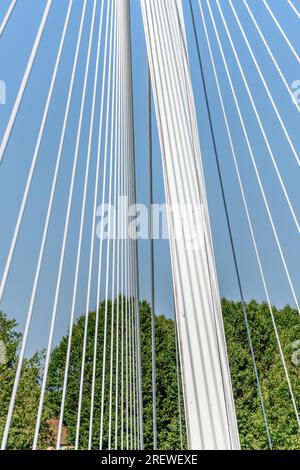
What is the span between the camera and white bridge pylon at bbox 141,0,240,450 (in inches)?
59.8

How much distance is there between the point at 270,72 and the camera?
8.16 m

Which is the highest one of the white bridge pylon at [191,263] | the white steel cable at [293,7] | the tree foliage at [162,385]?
the tree foliage at [162,385]

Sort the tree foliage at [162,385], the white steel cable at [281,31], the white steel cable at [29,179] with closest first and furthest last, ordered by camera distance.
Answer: the white steel cable at [29,179] → the white steel cable at [281,31] → the tree foliage at [162,385]

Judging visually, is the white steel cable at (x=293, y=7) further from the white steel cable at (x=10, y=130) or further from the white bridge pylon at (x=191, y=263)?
the white steel cable at (x=10, y=130)

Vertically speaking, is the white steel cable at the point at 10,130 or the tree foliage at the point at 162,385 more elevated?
the tree foliage at the point at 162,385

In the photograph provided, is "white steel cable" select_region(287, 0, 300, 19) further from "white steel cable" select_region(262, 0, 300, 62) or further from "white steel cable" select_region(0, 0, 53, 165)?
"white steel cable" select_region(0, 0, 53, 165)

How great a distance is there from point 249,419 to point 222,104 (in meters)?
8.86

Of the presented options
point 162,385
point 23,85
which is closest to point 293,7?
point 23,85

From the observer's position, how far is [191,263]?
184cm

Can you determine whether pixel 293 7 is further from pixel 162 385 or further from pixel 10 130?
pixel 162 385

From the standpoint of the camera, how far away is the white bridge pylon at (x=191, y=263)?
1.52 metres

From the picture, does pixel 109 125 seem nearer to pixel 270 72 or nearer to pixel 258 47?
pixel 258 47

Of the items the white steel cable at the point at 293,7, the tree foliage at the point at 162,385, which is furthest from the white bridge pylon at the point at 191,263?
the tree foliage at the point at 162,385

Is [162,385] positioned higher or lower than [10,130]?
higher
